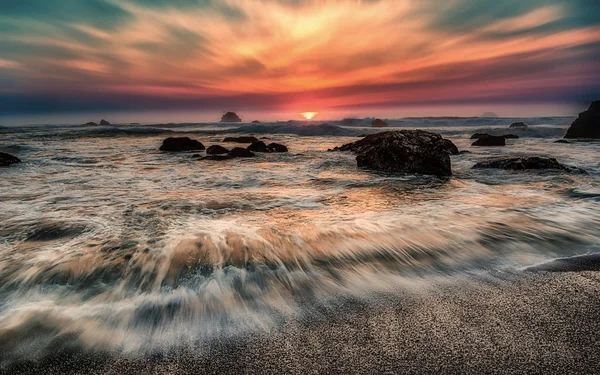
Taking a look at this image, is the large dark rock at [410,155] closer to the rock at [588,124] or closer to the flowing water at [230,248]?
the flowing water at [230,248]

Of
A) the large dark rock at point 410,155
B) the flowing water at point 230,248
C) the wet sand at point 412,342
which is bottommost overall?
the flowing water at point 230,248

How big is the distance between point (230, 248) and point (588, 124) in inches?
1289

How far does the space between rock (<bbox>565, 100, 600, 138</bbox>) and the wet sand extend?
30.9 meters

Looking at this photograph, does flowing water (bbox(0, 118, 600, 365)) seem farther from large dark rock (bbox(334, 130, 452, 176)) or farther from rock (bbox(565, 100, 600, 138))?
rock (bbox(565, 100, 600, 138))

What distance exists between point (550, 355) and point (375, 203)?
3.65m

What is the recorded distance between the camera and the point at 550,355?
5.49 ft

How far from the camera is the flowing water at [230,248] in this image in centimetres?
213

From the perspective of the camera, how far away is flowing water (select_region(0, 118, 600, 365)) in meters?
2.13

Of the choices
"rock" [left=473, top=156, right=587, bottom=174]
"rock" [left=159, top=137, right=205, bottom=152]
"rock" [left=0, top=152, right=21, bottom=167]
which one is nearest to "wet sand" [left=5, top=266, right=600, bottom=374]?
"rock" [left=473, top=156, right=587, bottom=174]

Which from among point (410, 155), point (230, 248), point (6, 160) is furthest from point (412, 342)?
point (6, 160)

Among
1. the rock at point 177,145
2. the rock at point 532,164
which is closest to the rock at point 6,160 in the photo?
the rock at point 177,145

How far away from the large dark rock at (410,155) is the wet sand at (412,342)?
6.47 metres

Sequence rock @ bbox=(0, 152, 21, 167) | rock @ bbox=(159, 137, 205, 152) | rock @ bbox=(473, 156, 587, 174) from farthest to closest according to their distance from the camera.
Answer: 1. rock @ bbox=(159, 137, 205, 152)
2. rock @ bbox=(0, 152, 21, 167)
3. rock @ bbox=(473, 156, 587, 174)

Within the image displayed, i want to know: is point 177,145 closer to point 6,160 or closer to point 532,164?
point 6,160
